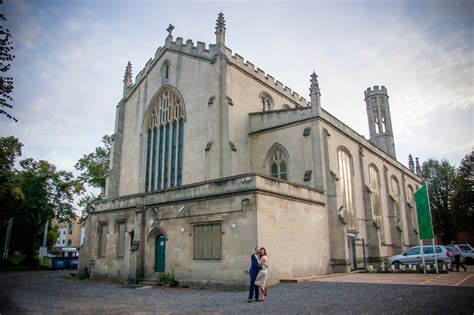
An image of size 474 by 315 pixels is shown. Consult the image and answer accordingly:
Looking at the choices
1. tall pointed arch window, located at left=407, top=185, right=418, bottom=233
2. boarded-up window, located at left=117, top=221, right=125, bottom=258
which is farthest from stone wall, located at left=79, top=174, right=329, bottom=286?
tall pointed arch window, located at left=407, top=185, right=418, bottom=233

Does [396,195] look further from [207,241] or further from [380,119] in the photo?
[207,241]

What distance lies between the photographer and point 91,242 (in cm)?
2403

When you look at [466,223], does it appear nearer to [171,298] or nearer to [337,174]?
[337,174]

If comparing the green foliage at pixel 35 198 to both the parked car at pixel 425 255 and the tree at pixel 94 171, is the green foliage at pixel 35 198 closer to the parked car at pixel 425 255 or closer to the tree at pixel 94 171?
the tree at pixel 94 171

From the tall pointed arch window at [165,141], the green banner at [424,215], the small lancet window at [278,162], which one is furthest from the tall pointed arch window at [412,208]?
the tall pointed arch window at [165,141]

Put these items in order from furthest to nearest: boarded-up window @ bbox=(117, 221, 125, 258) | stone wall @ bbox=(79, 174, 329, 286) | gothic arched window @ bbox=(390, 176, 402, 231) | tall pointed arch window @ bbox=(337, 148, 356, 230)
Result: gothic arched window @ bbox=(390, 176, 402, 231) < tall pointed arch window @ bbox=(337, 148, 356, 230) < boarded-up window @ bbox=(117, 221, 125, 258) < stone wall @ bbox=(79, 174, 329, 286)

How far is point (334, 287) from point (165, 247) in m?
9.62

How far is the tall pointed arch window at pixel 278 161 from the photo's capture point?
23.7 m

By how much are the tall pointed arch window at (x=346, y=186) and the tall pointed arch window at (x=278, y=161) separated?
3.92 metres

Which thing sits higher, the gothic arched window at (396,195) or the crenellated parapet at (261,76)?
the crenellated parapet at (261,76)

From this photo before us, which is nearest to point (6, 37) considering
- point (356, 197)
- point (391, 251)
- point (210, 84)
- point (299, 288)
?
point (299, 288)

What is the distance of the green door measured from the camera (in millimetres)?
19494

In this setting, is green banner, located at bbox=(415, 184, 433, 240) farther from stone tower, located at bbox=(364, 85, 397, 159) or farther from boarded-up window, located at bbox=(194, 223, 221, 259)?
stone tower, located at bbox=(364, 85, 397, 159)

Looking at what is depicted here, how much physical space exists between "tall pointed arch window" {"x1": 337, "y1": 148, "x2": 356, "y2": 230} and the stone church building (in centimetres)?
14
